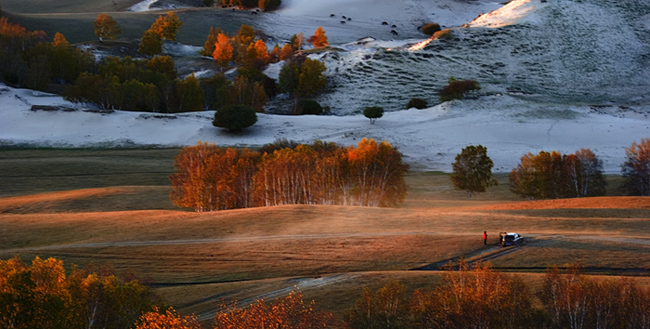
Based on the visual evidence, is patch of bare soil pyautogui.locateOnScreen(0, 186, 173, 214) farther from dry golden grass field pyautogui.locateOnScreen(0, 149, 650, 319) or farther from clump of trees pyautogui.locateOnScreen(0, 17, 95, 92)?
clump of trees pyautogui.locateOnScreen(0, 17, 95, 92)

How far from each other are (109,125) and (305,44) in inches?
2862

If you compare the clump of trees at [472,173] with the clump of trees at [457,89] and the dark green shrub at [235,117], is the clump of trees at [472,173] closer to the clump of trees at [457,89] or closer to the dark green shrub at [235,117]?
the dark green shrub at [235,117]

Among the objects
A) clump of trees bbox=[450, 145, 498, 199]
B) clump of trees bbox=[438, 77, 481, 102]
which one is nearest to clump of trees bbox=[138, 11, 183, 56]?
clump of trees bbox=[438, 77, 481, 102]

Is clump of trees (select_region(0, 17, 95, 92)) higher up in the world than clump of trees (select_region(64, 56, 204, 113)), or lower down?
higher up

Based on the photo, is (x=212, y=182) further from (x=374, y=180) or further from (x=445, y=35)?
(x=445, y=35)

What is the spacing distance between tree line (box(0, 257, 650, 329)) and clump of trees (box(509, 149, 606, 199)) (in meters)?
34.3

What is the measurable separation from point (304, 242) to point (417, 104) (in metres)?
71.4

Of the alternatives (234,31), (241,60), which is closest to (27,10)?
(234,31)

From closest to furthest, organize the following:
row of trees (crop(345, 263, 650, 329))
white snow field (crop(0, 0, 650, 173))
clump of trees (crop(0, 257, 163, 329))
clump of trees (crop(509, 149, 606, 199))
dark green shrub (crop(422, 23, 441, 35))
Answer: clump of trees (crop(0, 257, 163, 329))
row of trees (crop(345, 263, 650, 329))
clump of trees (crop(509, 149, 606, 199))
white snow field (crop(0, 0, 650, 173))
dark green shrub (crop(422, 23, 441, 35))

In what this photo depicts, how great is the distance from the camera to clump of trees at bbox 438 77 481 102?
104562mm

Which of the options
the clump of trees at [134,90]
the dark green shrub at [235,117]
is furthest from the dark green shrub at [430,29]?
the dark green shrub at [235,117]

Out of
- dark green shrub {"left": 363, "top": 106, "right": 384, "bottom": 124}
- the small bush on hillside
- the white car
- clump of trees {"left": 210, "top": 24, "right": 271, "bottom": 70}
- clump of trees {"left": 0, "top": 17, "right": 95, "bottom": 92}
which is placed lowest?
the white car

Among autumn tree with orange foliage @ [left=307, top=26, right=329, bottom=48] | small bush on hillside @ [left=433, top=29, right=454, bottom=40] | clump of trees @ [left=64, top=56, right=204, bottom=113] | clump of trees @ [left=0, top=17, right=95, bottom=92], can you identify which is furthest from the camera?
autumn tree with orange foliage @ [left=307, top=26, right=329, bottom=48]

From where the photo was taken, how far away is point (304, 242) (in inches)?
1414
